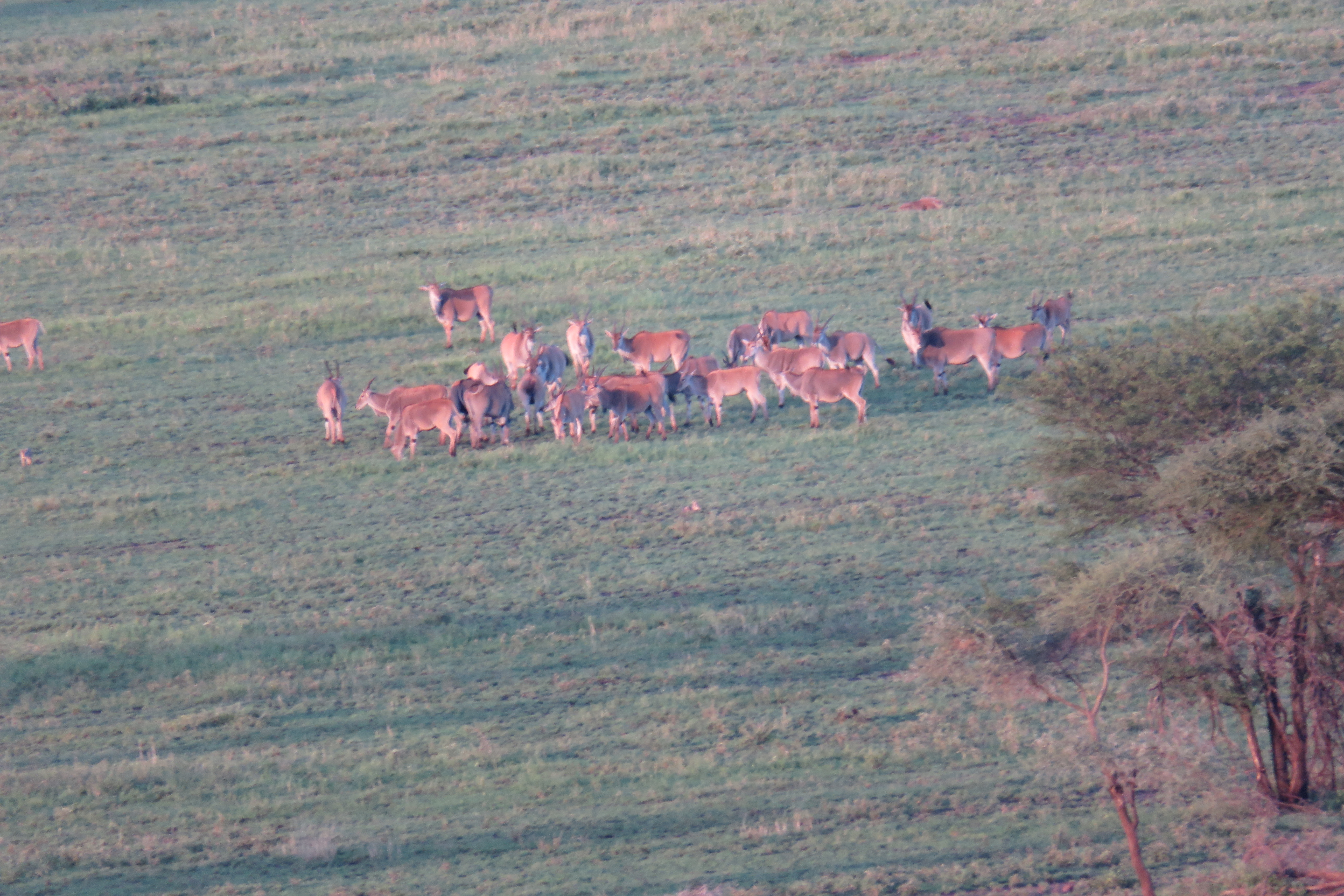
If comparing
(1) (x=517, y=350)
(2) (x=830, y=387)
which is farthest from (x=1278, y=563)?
→ (1) (x=517, y=350)

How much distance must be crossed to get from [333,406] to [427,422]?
4.85ft

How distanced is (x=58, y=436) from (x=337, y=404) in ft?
13.7

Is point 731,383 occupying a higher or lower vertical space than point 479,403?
lower

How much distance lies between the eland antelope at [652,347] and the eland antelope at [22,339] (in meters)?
9.08

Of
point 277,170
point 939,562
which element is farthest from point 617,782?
→ point 277,170

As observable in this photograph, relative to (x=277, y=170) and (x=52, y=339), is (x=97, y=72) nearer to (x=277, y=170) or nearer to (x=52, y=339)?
Result: (x=277, y=170)

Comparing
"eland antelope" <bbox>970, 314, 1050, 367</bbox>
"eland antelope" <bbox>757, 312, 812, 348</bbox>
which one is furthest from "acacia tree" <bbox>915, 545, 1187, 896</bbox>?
"eland antelope" <bbox>757, 312, 812, 348</bbox>

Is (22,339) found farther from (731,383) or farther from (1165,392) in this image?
(1165,392)

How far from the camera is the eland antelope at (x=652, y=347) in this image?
2216cm

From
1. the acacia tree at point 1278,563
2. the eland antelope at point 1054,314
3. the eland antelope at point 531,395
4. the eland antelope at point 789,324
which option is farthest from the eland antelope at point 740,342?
the acacia tree at point 1278,563

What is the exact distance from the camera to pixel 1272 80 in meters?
36.2

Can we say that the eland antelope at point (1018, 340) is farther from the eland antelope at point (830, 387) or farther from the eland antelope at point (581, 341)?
the eland antelope at point (581, 341)

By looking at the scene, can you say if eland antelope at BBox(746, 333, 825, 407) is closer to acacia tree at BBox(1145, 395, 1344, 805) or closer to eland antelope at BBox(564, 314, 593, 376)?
eland antelope at BBox(564, 314, 593, 376)

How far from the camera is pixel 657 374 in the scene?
66.1 ft
